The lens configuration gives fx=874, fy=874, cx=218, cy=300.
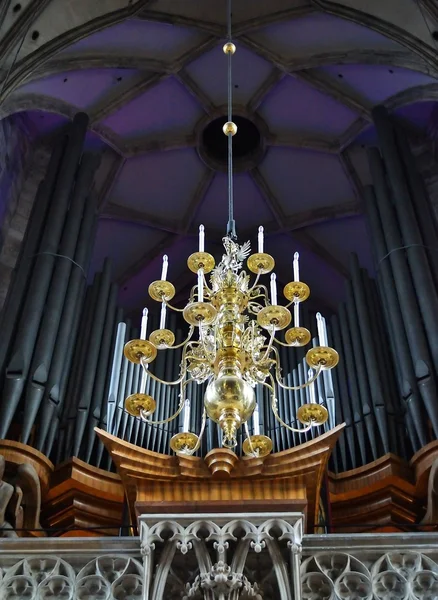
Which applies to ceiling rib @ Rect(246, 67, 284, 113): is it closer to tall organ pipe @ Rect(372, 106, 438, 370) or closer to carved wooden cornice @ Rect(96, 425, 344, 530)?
tall organ pipe @ Rect(372, 106, 438, 370)

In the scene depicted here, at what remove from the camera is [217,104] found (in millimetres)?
13484

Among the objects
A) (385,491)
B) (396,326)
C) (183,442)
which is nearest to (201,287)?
(183,442)

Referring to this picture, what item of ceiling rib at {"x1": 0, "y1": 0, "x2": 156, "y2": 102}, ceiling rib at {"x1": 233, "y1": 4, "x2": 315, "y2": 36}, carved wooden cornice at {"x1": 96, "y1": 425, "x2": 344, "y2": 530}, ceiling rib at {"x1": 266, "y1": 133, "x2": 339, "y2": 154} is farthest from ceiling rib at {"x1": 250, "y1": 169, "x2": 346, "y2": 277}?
carved wooden cornice at {"x1": 96, "y1": 425, "x2": 344, "y2": 530}

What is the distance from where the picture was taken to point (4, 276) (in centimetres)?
1151

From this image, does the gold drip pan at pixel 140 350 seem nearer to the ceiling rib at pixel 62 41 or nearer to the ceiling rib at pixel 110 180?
the ceiling rib at pixel 62 41

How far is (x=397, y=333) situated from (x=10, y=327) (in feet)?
14.8

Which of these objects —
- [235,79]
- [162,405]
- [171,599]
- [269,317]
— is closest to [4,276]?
[162,405]

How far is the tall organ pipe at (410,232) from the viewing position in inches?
395

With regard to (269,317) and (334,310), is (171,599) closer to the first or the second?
(269,317)

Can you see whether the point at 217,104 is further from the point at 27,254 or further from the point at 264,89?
the point at 27,254

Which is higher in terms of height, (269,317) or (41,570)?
(269,317)

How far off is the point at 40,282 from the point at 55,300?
303 millimetres

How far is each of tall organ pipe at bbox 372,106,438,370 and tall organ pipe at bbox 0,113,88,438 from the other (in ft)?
14.1

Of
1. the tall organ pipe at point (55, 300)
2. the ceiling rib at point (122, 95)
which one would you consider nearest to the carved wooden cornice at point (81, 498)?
the tall organ pipe at point (55, 300)
